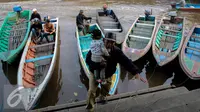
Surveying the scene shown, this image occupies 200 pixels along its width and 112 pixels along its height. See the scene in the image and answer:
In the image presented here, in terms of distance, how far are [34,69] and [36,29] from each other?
9.24 ft

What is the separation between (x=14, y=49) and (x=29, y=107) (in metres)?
4.17

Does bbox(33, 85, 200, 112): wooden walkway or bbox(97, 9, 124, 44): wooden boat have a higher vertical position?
bbox(97, 9, 124, 44): wooden boat

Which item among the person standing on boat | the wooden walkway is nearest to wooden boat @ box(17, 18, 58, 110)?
the wooden walkway

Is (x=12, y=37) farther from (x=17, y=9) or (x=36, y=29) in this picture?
(x=17, y=9)

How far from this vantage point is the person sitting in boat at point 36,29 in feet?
→ 29.8

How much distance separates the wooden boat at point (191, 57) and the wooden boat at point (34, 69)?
4863 mm

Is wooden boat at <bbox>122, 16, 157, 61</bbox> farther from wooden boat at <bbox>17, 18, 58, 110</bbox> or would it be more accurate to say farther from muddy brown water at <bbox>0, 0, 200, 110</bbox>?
wooden boat at <bbox>17, 18, 58, 110</bbox>

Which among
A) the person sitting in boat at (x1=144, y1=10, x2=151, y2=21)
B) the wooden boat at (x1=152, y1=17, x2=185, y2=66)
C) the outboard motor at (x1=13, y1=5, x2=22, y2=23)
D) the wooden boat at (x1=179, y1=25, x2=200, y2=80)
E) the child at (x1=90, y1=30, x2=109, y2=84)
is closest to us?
the child at (x1=90, y1=30, x2=109, y2=84)

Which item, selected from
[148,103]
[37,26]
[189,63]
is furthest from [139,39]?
[148,103]

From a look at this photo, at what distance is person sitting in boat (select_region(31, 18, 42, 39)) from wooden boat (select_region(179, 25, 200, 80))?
21.3 feet

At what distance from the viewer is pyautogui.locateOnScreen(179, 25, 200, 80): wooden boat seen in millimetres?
6620

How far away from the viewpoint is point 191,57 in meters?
7.88

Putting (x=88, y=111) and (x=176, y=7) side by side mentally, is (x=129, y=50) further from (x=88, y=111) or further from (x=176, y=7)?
(x=176, y=7)

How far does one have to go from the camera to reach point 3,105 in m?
6.15
